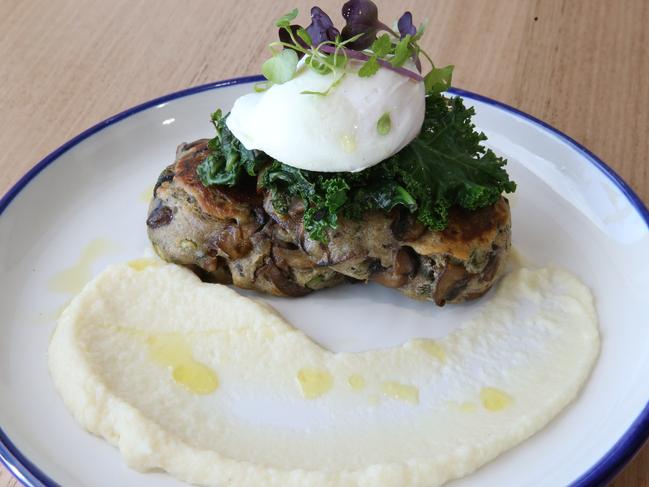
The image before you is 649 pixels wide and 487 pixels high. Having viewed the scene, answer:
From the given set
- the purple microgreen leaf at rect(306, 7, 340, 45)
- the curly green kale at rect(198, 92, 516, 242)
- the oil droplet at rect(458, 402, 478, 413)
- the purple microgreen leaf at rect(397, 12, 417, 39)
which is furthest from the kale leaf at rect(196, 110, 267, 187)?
the oil droplet at rect(458, 402, 478, 413)

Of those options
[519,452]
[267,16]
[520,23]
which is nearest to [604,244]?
[519,452]

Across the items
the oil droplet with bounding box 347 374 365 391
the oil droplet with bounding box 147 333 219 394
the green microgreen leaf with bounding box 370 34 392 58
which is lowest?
the oil droplet with bounding box 347 374 365 391

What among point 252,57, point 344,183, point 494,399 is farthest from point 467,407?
point 252,57

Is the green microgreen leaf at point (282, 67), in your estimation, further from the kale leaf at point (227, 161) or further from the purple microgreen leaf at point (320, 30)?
the kale leaf at point (227, 161)

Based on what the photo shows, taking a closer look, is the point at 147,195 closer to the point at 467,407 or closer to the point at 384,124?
the point at 384,124

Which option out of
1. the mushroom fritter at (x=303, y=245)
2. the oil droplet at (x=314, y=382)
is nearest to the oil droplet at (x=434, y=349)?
the mushroom fritter at (x=303, y=245)

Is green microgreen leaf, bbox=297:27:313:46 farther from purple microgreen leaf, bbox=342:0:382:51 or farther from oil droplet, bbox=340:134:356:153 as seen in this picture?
oil droplet, bbox=340:134:356:153
